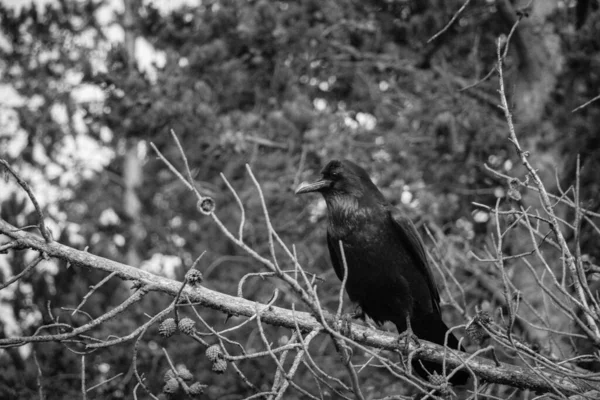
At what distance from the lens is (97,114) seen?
248 inches

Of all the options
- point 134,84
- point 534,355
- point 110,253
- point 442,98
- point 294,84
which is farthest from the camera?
point 110,253

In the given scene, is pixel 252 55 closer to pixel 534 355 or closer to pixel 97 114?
pixel 97 114

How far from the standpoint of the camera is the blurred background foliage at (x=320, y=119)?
239 inches

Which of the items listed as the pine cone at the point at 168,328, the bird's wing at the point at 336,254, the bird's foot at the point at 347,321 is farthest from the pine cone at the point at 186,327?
the bird's wing at the point at 336,254

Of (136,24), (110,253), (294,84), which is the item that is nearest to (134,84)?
(136,24)

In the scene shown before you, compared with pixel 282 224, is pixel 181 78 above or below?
above

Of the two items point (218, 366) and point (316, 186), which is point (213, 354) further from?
point (316, 186)

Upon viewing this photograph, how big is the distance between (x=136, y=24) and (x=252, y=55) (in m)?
1.32

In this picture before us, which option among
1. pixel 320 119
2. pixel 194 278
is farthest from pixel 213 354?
pixel 320 119

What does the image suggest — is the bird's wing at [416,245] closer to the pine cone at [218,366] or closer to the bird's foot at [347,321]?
the bird's foot at [347,321]

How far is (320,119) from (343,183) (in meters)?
Answer: 1.30

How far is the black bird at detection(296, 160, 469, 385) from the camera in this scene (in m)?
4.62

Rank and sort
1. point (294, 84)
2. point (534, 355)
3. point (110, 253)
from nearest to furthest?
point (534, 355), point (294, 84), point (110, 253)

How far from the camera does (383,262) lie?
15.2ft
